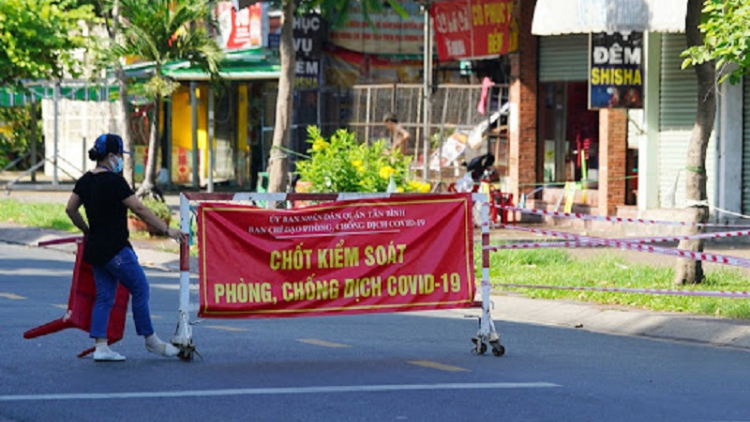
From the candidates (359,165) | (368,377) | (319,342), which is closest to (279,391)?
(368,377)

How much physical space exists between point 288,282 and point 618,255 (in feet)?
34.5

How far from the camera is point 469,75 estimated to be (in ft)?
102

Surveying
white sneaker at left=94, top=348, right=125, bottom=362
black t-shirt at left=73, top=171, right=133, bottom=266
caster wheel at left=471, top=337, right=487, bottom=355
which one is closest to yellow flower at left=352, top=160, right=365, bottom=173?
caster wheel at left=471, top=337, right=487, bottom=355

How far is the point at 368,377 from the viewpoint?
34.8 ft

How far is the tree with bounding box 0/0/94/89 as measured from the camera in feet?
89.6

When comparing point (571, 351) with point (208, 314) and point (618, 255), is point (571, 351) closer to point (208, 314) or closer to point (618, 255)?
point (208, 314)

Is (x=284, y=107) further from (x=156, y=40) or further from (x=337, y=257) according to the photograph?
(x=337, y=257)

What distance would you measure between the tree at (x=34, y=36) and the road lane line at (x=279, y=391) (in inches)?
722

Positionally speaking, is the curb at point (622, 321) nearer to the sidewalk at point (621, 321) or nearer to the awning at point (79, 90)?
the sidewalk at point (621, 321)

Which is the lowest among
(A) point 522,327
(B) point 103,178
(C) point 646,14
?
(A) point 522,327

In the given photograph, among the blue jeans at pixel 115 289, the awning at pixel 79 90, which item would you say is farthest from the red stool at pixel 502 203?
the blue jeans at pixel 115 289

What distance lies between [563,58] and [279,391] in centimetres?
1821

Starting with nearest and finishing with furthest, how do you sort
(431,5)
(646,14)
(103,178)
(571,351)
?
(103,178) < (571,351) < (646,14) < (431,5)

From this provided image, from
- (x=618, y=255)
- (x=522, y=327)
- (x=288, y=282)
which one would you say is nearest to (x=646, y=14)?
(x=618, y=255)
